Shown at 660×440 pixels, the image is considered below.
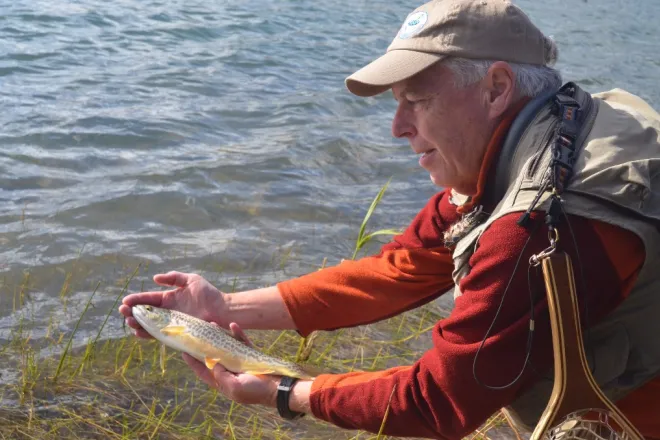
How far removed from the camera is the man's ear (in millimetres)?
3010

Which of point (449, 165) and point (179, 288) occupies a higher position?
point (449, 165)

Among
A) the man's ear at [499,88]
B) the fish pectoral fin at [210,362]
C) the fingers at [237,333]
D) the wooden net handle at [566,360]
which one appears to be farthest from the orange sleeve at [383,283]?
the wooden net handle at [566,360]

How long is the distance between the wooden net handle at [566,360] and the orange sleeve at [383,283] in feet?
3.51

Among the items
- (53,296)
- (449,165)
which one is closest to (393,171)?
(53,296)

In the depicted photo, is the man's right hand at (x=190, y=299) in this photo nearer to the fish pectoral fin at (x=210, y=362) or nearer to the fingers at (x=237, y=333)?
the fingers at (x=237, y=333)

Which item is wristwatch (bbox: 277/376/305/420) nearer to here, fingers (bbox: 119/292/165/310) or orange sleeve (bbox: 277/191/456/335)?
orange sleeve (bbox: 277/191/456/335)

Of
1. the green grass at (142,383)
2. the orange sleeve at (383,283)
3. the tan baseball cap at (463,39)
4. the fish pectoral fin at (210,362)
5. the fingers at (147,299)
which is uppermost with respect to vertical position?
the tan baseball cap at (463,39)

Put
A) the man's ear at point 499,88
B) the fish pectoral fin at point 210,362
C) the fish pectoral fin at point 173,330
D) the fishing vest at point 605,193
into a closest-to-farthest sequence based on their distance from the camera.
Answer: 1. the fishing vest at point 605,193
2. the man's ear at point 499,88
3. the fish pectoral fin at point 210,362
4. the fish pectoral fin at point 173,330

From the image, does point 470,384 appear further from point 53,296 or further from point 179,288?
point 53,296

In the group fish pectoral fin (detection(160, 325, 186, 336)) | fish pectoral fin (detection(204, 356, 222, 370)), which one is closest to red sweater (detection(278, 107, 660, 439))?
fish pectoral fin (detection(204, 356, 222, 370))

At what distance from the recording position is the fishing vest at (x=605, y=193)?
8.89 ft

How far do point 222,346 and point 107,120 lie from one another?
6.89m

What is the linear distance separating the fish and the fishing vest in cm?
93

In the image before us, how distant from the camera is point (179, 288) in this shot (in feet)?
14.0
